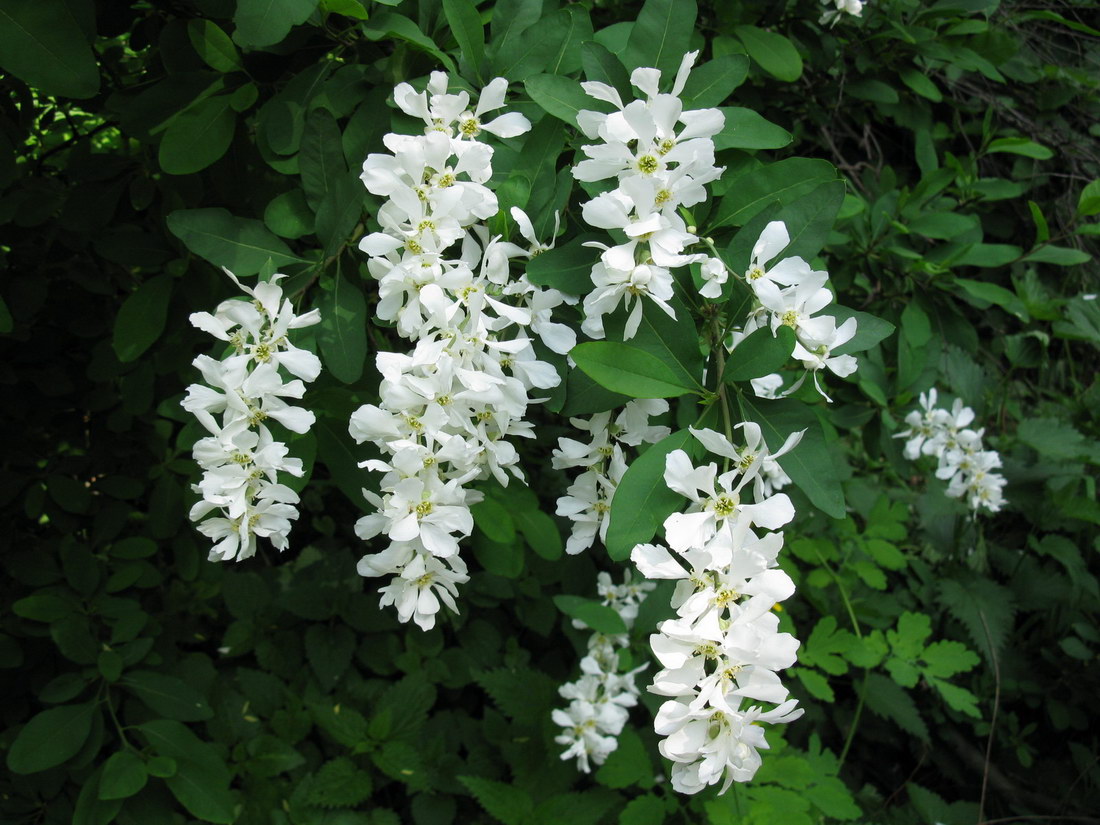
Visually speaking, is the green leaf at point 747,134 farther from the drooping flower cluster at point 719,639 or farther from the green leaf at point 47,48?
the green leaf at point 47,48

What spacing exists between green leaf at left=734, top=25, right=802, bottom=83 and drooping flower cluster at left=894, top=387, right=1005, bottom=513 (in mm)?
1246

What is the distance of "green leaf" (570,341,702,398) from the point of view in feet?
3.40

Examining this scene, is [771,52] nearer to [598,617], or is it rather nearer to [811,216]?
[811,216]

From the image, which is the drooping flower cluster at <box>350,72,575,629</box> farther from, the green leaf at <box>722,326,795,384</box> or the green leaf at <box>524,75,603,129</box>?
the green leaf at <box>722,326,795,384</box>

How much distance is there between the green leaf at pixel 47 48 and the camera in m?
1.10

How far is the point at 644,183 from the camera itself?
102cm

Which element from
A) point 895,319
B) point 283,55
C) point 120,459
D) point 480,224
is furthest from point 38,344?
point 895,319

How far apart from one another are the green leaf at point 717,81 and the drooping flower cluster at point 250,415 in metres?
0.68

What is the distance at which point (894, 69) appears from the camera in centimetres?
237

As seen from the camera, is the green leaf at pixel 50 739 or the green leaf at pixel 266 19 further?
the green leaf at pixel 50 739

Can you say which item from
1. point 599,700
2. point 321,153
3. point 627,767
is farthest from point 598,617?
point 321,153

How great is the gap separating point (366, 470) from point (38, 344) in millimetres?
1507

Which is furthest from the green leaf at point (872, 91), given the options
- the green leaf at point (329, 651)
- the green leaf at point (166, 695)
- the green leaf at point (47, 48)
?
the green leaf at point (166, 695)

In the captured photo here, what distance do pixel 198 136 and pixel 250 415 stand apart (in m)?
0.59
